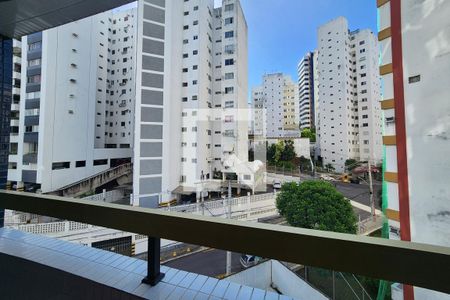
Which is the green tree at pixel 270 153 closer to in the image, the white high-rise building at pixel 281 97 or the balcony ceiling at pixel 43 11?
the balcony ceiling at pixel 43 11

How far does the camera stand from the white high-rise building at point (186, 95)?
6988 millimetres

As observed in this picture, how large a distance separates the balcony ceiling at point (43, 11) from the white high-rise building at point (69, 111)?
221 centimetres

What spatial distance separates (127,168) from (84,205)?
751cm

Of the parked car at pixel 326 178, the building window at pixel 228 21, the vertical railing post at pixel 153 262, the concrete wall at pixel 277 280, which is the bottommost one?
the concrete wall at pixel 277 280

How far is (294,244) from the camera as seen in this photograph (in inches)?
17.4

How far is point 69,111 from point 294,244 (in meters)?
7.73

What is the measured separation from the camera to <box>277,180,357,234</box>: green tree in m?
2.61

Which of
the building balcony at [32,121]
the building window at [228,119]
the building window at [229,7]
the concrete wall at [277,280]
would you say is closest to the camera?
the concrete wall at [277,280]

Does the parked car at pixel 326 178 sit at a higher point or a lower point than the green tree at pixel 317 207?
higher

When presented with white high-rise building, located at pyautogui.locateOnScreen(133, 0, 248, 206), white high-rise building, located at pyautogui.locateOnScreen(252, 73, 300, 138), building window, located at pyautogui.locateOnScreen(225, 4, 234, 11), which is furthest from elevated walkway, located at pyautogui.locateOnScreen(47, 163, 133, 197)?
white high-rise building, located at pyautogui.locateOnScreen(252, 73, 300, 138)

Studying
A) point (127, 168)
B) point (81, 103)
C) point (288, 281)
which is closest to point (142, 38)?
point (81, 103)

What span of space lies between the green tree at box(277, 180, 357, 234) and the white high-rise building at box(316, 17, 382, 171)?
0.53 meters

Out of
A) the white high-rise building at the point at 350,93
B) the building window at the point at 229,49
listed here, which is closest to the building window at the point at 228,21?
the building window at the point at 229,49

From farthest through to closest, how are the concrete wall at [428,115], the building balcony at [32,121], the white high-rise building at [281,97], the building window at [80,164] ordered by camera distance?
1. the white high-rise building at [281,97]
2. the building window at [80,164]
3. the building balcony at [32,121]
4. the concrete wall at [428,115]
